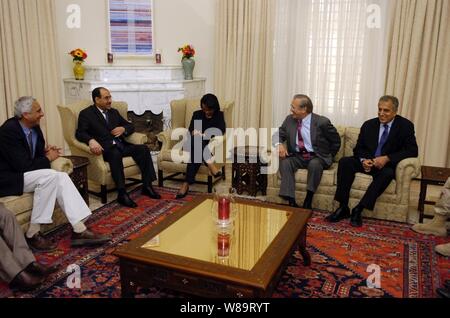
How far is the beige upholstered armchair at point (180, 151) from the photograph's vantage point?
473 cm

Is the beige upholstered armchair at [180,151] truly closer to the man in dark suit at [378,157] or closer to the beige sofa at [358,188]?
the beige sofa at [358,188]

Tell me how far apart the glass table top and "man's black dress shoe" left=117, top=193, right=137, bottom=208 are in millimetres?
1283

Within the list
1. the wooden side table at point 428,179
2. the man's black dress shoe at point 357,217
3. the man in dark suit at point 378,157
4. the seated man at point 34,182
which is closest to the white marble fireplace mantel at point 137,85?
the seated man at point 34,182

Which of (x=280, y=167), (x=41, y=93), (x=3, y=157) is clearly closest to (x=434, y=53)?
(x=280, y=167)

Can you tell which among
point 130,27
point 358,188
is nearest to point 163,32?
point 130,27

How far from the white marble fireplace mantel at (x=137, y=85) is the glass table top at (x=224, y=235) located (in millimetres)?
3055

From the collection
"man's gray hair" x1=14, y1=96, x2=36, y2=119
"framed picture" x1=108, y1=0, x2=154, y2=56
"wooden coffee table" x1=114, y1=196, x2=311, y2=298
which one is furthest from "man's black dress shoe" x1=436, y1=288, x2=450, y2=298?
"framed picture" x1=108, y1=0, x2=154, y2=56

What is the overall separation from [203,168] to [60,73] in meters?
2.80

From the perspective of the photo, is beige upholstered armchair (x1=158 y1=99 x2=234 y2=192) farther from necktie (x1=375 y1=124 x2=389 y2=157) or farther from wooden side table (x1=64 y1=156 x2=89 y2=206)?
necktie (x1=375 y1=124 x2=389 y2=157)

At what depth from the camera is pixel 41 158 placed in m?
3.52

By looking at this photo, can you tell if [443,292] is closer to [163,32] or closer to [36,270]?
[36,270]

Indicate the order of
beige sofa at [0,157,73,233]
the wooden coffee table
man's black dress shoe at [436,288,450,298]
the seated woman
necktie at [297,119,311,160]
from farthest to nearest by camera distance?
the seated woman → necktie at [297,119,311,160] → beige sofa at [0,157,73,233] → man's black dress shoe at [436,288,450,298] → the wooden coffee table

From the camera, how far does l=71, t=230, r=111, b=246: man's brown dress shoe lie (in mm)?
3340
